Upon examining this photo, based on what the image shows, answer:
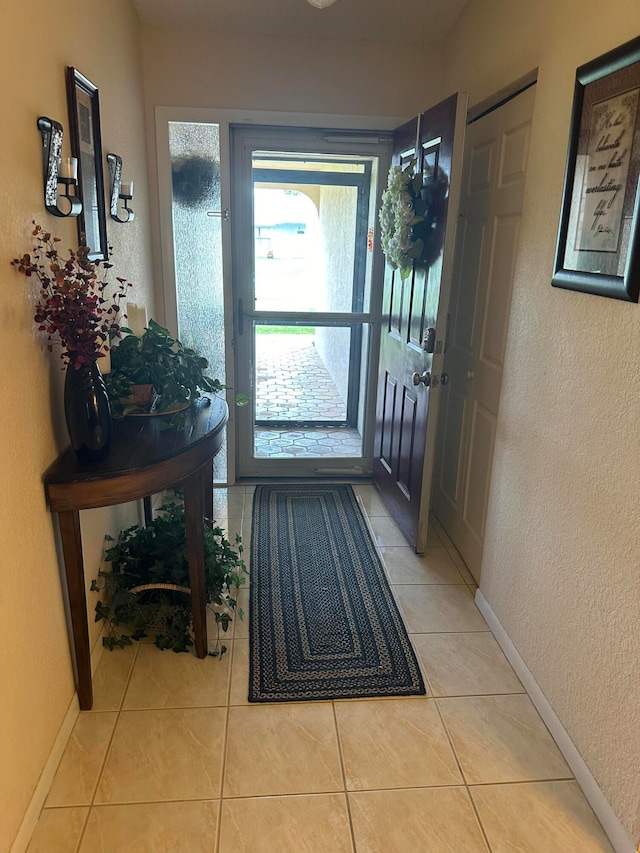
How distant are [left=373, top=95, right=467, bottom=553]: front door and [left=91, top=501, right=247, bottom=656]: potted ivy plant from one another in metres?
0.99

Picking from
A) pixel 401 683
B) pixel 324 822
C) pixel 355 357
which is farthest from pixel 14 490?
pixel 355 357

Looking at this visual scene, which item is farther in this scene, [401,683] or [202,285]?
[202,285]

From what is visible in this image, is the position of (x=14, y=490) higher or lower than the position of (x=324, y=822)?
higher

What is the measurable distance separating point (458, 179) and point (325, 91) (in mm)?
1121

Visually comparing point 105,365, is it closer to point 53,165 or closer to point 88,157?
point 53,165

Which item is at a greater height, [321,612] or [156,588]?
[156,588]

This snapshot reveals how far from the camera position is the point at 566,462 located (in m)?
1.71

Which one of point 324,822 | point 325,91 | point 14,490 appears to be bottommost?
point 324,822

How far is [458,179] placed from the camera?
2.27 metres

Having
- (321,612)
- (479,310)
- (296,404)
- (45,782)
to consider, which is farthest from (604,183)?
(296,404)

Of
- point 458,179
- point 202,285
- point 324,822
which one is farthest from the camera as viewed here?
point 202,285

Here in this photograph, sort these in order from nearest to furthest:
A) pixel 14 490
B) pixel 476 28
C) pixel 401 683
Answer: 1. pixel 14 490
2. pixel 401 683
3. pixel 476 28

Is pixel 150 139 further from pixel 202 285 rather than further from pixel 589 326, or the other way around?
pixel 589 326

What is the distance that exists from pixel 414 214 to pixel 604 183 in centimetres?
106
